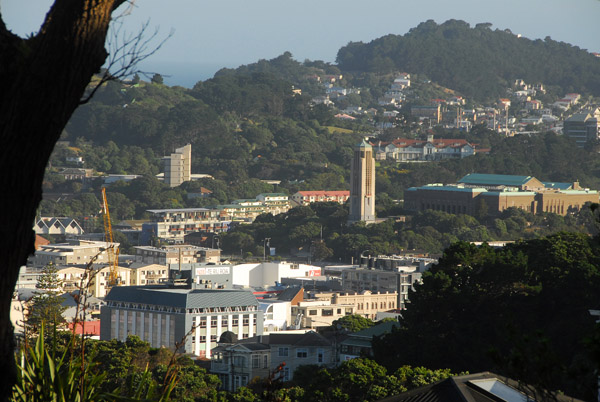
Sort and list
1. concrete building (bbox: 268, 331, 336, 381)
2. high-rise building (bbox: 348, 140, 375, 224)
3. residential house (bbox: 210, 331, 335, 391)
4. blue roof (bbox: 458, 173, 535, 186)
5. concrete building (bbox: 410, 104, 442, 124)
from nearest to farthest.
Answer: residential house (bbox: 210, 331, 335, 391), concrete building (bbox: 268, 331, 336, 381), high-rise building (bbox: 348, 140, 375, 224), blue roof (bbox: 458, 173, 535, 186), concrete building (bbox: 410, 104, 442, 124)

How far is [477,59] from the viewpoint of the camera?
5103 inches

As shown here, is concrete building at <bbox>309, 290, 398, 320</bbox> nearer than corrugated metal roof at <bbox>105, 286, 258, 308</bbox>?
No

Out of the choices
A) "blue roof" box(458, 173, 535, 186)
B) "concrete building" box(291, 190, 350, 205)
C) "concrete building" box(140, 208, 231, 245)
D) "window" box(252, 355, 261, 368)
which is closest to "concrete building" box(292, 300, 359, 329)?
"window" box(252, 355, 261, 368)

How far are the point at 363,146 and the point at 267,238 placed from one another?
7730mm

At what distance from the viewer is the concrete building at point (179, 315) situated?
28.4 meters

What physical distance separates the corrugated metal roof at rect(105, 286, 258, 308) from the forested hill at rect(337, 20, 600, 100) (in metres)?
94.3

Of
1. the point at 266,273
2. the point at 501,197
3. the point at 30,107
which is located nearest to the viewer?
the point at 30,107

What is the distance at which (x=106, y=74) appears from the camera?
3465mm

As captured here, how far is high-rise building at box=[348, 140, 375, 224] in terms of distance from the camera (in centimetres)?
5534

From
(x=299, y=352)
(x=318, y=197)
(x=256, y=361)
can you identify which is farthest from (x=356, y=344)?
(x=318, y=197)

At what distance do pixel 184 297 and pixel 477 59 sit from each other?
343ft

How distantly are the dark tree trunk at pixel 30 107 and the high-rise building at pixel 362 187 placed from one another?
51.0 meters

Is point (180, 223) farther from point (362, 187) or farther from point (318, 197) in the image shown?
point (318, 197)

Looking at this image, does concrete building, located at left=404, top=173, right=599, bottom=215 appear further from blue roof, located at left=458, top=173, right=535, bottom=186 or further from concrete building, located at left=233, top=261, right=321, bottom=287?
concrete building, located at left=233, top=261, right=321, bottom=287
